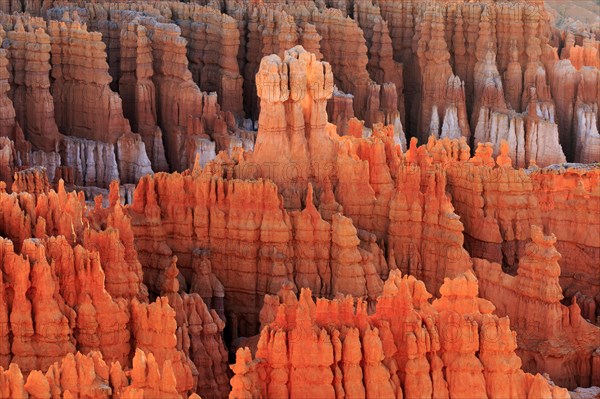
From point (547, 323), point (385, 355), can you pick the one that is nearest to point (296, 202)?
Answer: point (547, 323)

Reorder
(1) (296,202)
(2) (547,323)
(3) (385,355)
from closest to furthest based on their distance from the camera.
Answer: (3) (385,355)
(2) (547,323)
(1) (296,202)

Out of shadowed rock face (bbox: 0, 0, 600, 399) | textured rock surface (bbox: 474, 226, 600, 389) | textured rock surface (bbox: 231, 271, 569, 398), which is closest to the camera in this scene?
textured rock surface (bbox: 231, 271, 569, 398)

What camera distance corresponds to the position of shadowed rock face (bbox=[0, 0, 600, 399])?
2423cm

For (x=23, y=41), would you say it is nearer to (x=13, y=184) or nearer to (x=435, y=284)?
(x=13, y=184)

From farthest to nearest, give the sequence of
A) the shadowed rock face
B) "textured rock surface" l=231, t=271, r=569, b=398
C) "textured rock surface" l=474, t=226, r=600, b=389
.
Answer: "textured rock surface" l=474, t=226, r=600, b=389, the shadowed rock face, "textured rock surface" l=231, t=271, r=569, b=398

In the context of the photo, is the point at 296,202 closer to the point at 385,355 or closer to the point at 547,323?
the point at 547,323

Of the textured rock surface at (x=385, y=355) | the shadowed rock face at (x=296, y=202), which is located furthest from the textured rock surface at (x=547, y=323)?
the textured rock surface at (x=385, y=355)

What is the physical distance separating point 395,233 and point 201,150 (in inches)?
460

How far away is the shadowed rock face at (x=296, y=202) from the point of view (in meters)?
24.2

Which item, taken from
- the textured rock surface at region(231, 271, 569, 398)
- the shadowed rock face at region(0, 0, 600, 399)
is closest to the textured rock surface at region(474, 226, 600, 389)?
the shadowed rock face at region(0, 0, 600, 399)

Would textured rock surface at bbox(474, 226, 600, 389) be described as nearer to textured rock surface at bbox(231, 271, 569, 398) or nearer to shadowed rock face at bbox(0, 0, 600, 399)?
shadowed rock face at bbox(0, 0, 600, 399)

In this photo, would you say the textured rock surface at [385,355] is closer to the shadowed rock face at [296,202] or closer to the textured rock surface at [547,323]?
the shadowed rock face at [296,202]

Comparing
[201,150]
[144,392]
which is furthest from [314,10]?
[144,392]

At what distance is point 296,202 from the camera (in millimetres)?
32844
